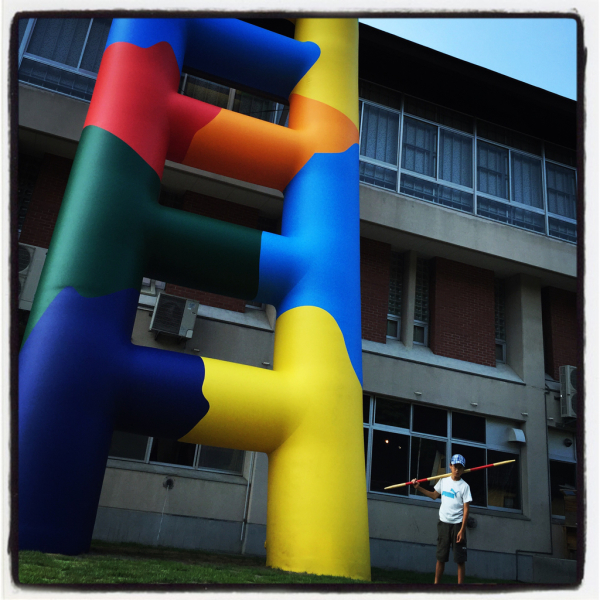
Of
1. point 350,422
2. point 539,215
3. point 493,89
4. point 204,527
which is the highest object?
point 493,89

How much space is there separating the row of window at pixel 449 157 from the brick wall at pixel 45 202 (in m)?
2.34

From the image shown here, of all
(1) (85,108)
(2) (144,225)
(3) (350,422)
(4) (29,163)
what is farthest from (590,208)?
(4) (29,163)

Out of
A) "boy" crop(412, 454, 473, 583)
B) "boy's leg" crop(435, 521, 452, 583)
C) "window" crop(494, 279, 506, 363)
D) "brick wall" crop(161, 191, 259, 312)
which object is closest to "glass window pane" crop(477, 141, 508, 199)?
"window" crop(494, 279, 506, 363)

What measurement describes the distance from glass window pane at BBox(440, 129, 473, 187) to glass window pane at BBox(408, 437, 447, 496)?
5.98 m

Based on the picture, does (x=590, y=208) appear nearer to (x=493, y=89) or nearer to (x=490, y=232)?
(x=490, y=232)

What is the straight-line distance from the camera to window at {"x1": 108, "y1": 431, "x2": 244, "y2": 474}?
898 centimetres

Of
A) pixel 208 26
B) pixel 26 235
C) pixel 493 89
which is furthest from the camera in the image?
pixel 493 89

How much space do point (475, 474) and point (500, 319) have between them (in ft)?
12.0

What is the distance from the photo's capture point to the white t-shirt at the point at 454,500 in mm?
5848

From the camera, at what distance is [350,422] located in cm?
544

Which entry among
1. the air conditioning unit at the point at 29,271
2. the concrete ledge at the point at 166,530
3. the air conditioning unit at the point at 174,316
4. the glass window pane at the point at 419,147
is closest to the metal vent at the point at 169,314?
the air conditioning unit at the point at 174,316

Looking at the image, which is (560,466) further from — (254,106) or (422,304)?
(254,106)

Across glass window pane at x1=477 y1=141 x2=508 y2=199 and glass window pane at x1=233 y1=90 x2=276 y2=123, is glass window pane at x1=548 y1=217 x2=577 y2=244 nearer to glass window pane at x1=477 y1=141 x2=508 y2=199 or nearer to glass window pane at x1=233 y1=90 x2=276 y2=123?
glass window pane at x1=477 y1=141 x2=508 y2=199

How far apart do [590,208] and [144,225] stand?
167 inches
